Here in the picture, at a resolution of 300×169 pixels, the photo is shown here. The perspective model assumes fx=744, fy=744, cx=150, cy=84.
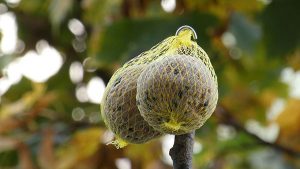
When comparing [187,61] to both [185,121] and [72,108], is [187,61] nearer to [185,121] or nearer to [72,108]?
[185,121]

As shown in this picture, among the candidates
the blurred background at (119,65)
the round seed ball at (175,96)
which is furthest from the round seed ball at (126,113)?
the blurred background at (119,65)

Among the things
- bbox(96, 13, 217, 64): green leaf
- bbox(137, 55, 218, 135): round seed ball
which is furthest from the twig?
bbox(96, 13, 217, 64): green leaf

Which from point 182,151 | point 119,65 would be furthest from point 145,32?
point 182,151

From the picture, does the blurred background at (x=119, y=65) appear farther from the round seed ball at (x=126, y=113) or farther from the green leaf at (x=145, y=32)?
the round seed ball at (x=126, y=113)

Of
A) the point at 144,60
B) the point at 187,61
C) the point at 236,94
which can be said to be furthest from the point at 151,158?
the point at 187,61

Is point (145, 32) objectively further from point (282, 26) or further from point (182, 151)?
point (182, 151)

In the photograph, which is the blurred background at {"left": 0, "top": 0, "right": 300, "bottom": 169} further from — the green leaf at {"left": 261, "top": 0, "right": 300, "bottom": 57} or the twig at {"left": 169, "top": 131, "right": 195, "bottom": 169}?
the twig at {"left": 169, "top": 131, "right": 195, "bottom": 169}
